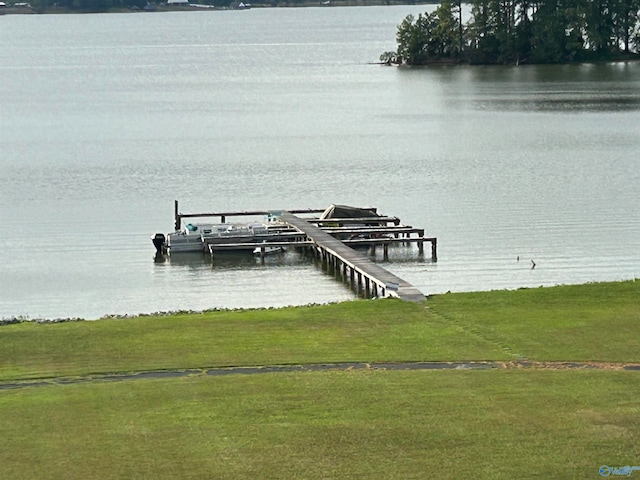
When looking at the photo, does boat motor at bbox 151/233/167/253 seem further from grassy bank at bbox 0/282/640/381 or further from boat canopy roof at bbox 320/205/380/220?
grassy bank at bbox 0/282/640/381

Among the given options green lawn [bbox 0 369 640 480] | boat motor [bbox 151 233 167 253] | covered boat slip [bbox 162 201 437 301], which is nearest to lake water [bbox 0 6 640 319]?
covered boat slip [bbox 162 201 437 301]

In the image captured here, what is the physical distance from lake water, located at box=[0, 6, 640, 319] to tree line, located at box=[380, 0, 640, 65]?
4.24m

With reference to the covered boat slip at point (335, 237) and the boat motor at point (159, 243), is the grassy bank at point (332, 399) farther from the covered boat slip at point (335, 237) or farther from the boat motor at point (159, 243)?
the boat motor at point (159, 243)

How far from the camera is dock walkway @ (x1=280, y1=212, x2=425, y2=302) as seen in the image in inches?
1490

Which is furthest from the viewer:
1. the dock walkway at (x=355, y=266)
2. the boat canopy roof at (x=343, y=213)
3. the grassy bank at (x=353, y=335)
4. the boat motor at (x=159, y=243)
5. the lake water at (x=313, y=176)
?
the boat canopy roof at (x=343, y=213)

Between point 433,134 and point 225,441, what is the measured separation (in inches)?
2843

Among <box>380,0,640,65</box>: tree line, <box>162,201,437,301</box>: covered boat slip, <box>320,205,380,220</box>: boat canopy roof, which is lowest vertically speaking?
<box>162,201,437,301</box>: covered boat slip

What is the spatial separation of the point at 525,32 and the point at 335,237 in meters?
103

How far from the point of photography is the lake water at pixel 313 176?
4644cm

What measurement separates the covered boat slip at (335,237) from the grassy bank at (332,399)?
1183cm

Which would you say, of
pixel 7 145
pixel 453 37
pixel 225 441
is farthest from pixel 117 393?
pixel 453 37

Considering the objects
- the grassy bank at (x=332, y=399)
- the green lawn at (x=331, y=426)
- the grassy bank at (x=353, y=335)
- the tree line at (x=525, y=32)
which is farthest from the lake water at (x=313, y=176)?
the green lawn at (x=331, y=426)

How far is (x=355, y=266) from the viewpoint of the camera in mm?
44875

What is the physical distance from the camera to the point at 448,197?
64.6 meters
